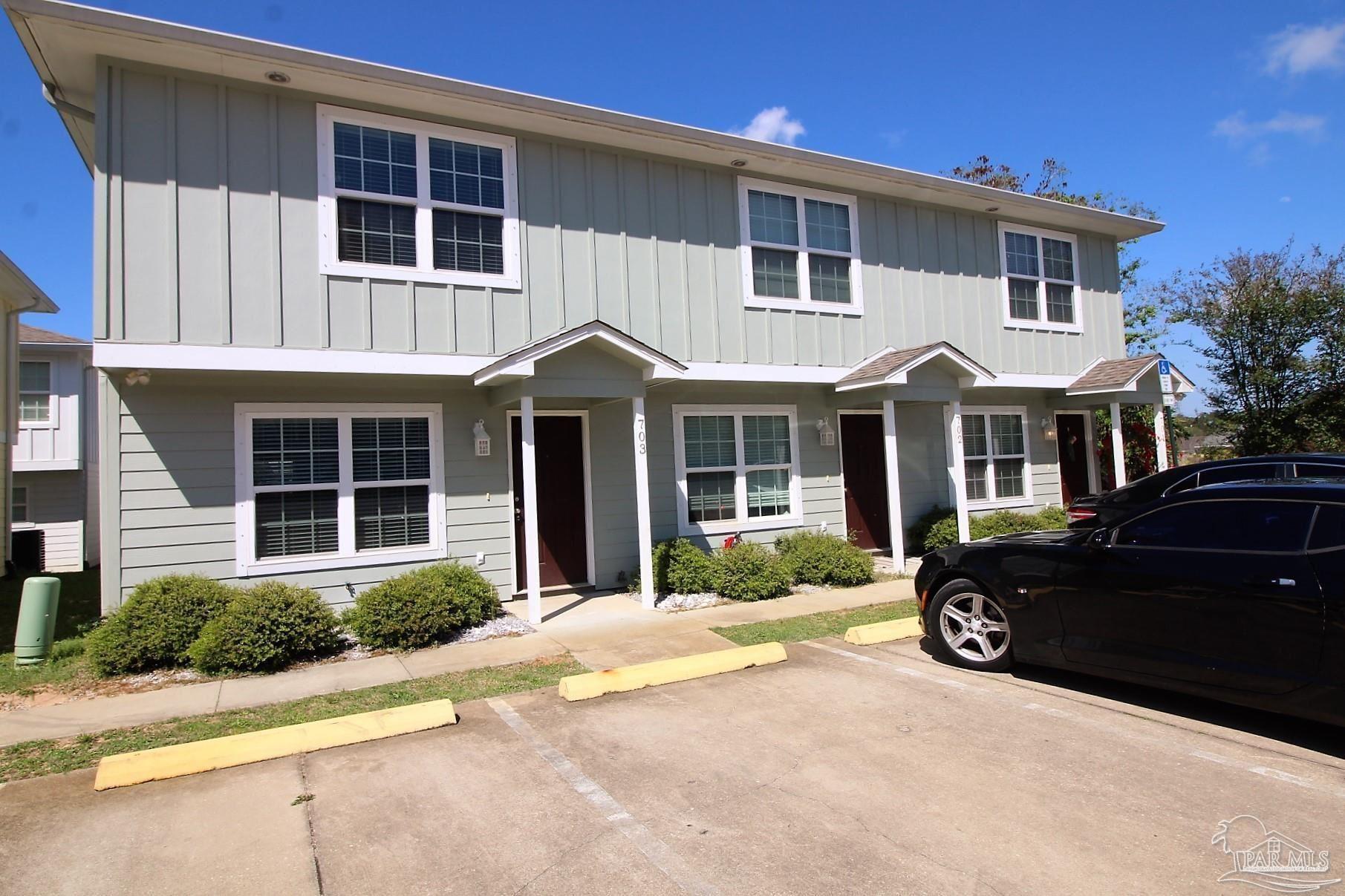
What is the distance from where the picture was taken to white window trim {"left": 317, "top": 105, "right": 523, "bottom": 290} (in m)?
8.28

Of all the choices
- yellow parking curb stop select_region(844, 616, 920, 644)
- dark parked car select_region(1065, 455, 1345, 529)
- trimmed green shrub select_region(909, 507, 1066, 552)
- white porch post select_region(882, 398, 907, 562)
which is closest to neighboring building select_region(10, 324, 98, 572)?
white porch post select_region(882, 398, 907, 562)

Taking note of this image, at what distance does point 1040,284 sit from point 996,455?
3205 mm

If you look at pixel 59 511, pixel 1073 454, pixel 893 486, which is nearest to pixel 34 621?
pixel 893 486

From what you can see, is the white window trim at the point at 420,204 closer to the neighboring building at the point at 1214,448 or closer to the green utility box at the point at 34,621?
the green utility box at the point at 34,621

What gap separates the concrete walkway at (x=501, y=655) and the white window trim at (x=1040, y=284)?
19.9 ft

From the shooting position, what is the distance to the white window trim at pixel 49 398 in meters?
16.6

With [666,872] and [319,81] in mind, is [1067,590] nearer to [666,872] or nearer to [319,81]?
[666,872]

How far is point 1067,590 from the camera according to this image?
17.7 feet

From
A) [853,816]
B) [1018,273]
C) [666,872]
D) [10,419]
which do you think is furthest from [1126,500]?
[10,419]

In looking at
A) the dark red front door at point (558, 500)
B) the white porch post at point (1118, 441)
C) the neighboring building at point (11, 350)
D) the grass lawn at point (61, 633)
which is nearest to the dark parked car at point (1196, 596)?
the dark red front door at point (558, 500)

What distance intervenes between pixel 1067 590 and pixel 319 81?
8499 mm

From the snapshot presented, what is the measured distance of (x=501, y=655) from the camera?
717 cm

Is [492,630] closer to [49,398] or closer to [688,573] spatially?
[688,573]

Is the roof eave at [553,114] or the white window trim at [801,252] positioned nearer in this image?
the roof eave at [553,114]
